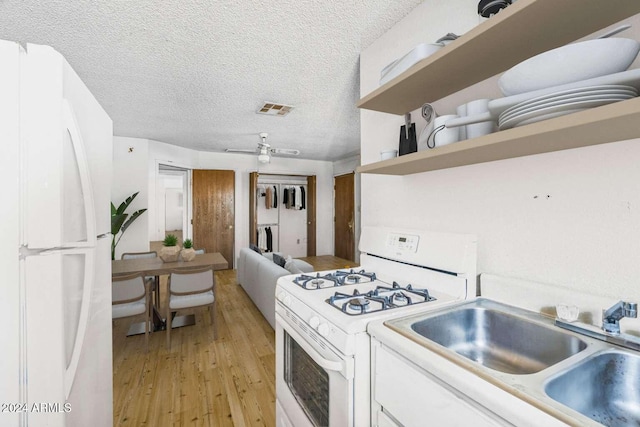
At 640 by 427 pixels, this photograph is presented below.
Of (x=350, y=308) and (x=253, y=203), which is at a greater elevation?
(x=253, y=203)

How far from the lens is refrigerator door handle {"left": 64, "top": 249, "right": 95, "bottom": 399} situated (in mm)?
839

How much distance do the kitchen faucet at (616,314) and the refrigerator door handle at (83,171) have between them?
1581 millimetres

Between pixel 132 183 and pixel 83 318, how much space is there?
4210 millimetres

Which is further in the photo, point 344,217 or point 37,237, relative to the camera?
point 344,217

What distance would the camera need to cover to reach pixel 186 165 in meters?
5.34

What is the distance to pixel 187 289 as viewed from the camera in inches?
102

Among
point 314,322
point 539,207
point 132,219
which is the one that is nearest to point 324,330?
point 314,322

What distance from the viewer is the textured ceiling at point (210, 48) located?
1562 mm

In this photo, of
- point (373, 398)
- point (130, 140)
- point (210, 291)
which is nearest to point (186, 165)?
point (130, 140)

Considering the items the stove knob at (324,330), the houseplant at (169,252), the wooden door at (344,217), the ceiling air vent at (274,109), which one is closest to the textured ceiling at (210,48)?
the ceiling air vent at (274,109)

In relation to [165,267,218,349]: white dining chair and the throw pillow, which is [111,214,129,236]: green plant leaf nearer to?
[165,267,218,349]: white dining chair

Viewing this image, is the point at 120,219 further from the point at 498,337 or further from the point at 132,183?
the point at 498,337

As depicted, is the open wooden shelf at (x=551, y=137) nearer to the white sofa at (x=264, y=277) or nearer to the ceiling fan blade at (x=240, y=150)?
the white sofa at (x=264, y=277)

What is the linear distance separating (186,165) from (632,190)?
5694 mm
